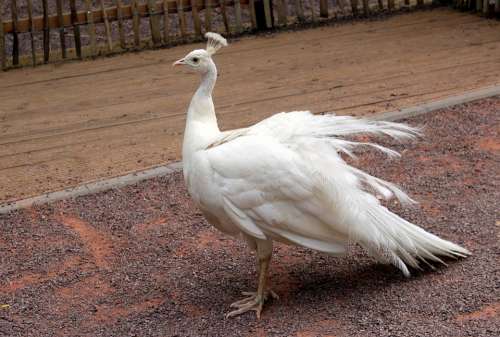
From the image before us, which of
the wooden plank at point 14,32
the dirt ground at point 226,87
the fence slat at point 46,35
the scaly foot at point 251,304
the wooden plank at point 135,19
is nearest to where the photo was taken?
the scaly foot at point 251,304

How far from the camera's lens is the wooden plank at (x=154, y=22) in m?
10.3

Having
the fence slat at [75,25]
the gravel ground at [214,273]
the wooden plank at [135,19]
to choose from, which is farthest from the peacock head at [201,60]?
the wooden plank at [135,19]

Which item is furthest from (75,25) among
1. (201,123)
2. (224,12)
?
(201,123)

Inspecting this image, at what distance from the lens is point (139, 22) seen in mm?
10500

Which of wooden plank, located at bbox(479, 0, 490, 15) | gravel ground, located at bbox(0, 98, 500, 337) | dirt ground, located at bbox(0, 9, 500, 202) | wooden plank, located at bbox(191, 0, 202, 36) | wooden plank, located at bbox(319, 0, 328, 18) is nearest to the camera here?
gravel ground, located at bbox(0, 98, 500, 337)

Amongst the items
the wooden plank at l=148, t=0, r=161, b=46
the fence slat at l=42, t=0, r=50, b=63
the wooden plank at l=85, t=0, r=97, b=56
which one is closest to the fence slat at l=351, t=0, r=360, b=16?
the wooden plank at l=148, t=0, r=161, b=46

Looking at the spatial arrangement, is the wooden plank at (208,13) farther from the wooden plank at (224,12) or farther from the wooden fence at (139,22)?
the wooden plank at (224,12)

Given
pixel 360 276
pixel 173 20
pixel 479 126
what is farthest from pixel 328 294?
pixel 173 20

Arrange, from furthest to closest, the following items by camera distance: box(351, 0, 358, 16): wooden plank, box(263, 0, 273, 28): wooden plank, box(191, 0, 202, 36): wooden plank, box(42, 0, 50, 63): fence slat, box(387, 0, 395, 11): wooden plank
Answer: box(387, 0, 395, 11): wooden plank
box(351, 0, 358, 16): wooden plank
box(263, 0, 273, 28): wooden plank
box(191, 0, 202, 36): wooden plank
box(42, 0, 50, 63): fence slat

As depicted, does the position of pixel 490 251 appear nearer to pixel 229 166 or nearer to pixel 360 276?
pixel 360 276

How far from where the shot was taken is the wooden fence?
9922 mm

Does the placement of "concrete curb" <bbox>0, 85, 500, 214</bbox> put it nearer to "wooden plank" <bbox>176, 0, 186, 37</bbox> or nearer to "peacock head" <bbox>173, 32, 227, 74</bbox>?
"peacock head" <bbox>173, 32, 227, 74</bbox>

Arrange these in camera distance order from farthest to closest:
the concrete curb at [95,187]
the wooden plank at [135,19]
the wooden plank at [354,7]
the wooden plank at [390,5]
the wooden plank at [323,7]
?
the wooden plank at [390,5] → the wooden plank at [354,7] → the wooden plank at [323,7] → the wooden plank at [135,19] → the concrete curb at [95,187]

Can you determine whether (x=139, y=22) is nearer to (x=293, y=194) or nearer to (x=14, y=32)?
(x=14, y=32)
